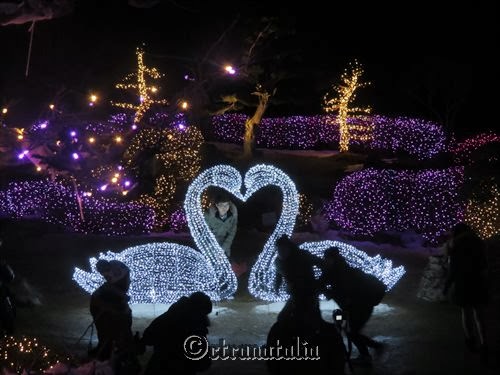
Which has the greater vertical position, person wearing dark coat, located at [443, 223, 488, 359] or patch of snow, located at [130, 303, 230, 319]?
person wearing dark coat, located at [443, 223, 488, 359]

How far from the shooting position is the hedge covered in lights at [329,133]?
3325cm

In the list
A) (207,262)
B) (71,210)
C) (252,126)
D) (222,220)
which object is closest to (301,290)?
(207,262)

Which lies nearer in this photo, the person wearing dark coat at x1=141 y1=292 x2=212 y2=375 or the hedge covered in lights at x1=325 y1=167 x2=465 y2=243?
the person wearing dark coat at x1=141 y1=292 x2=212 y2=375

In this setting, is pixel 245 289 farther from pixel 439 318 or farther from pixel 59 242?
pixel 59 242

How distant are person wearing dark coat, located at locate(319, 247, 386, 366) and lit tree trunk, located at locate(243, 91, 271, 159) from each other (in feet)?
75.6

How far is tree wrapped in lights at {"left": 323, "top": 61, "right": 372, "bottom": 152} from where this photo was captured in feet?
111

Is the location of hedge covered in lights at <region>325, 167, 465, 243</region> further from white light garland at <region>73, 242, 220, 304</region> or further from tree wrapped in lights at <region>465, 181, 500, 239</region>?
white light garland at <region>73, 242, 220, 304</region>

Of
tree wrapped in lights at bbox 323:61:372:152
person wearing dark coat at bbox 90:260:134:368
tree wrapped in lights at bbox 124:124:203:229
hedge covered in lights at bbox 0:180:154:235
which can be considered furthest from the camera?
tree wrapped in lights at bbox 323:61:372:152

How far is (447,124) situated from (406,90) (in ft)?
9.40

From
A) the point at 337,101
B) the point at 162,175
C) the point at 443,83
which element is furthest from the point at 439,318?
the point at 443,83

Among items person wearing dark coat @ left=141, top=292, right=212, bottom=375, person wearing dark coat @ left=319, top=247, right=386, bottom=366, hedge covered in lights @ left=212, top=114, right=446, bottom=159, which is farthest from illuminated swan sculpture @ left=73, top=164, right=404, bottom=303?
hedge covered in lights @ left=212, top=114, right=446, bottom=159

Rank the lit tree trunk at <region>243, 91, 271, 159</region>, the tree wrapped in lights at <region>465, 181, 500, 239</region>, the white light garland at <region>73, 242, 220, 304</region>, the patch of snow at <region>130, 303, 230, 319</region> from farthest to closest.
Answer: the lit tree trunk at <region>243, 91, 271, 159</region> < the tree wrapped in lights at <region>465, 181, 500, 239</region> < the white light garland at <region>73, 242, 220, 304</region> < the patch of snow at <region>130, 303, 230, 319</region>

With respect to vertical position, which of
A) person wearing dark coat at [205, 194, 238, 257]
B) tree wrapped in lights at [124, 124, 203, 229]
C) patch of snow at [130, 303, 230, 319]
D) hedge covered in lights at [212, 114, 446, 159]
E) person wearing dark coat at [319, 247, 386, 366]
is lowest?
patch of snow at [130, 303, 230, 319]

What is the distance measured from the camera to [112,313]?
748 cm
